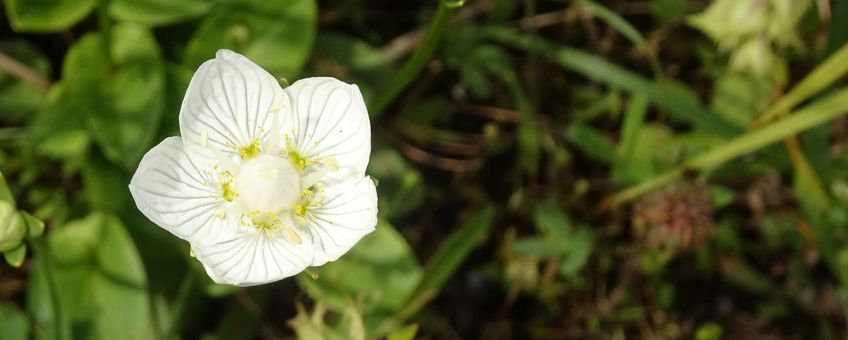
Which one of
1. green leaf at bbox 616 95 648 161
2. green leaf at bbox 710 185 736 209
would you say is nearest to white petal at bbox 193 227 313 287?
green leaf at bbox 616 95 648 161

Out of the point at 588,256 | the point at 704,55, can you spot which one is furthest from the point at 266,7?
the point at 704,55

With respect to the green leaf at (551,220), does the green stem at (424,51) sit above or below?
above

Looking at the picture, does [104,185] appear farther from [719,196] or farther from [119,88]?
[719,196]

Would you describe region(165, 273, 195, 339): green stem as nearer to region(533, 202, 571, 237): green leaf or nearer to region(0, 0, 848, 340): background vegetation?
region(0, 0, 848, 340): background vegetation

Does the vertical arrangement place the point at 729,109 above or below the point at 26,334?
above

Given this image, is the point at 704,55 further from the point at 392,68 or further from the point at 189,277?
the point at 189,277

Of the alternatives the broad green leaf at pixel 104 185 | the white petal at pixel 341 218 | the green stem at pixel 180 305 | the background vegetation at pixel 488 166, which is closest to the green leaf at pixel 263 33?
the background vegetation at pixel 488 166

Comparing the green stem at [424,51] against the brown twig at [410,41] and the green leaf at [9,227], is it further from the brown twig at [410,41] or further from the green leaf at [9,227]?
the green leaf at [9,227]
